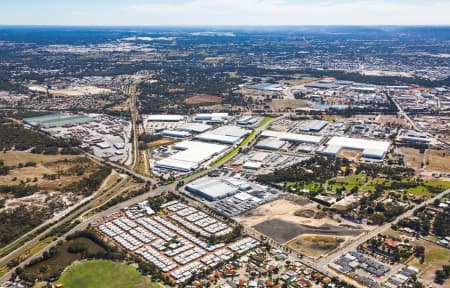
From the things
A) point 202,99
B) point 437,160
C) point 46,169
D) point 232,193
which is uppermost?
point 202,99

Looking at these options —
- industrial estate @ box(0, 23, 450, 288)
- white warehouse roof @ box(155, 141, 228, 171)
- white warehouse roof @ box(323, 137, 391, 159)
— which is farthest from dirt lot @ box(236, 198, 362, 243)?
white warehouse roof @ box(323, 137, 391, 159)

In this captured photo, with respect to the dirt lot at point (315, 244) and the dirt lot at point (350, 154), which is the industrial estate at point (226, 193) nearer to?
the dirt lot at point (315, 244)

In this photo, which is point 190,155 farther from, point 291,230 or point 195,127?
point 291,230

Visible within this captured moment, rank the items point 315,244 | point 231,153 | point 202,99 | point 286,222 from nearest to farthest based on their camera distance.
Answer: point 315,244
point 286,222
point 231,153
point 202,99

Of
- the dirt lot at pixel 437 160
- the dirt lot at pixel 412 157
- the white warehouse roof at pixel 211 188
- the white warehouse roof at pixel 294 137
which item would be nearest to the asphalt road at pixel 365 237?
the dirt lot at pixel 437 160

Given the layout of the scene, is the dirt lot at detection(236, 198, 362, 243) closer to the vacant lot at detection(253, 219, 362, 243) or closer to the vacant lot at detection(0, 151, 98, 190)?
the vacant lot at detection(253, 219, 362, 243)

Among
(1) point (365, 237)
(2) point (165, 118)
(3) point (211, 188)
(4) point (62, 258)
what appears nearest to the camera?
(4) point (62, 258)

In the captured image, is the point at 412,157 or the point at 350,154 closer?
the point at 412,157

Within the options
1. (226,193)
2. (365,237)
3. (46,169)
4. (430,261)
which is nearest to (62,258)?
(226,193)
